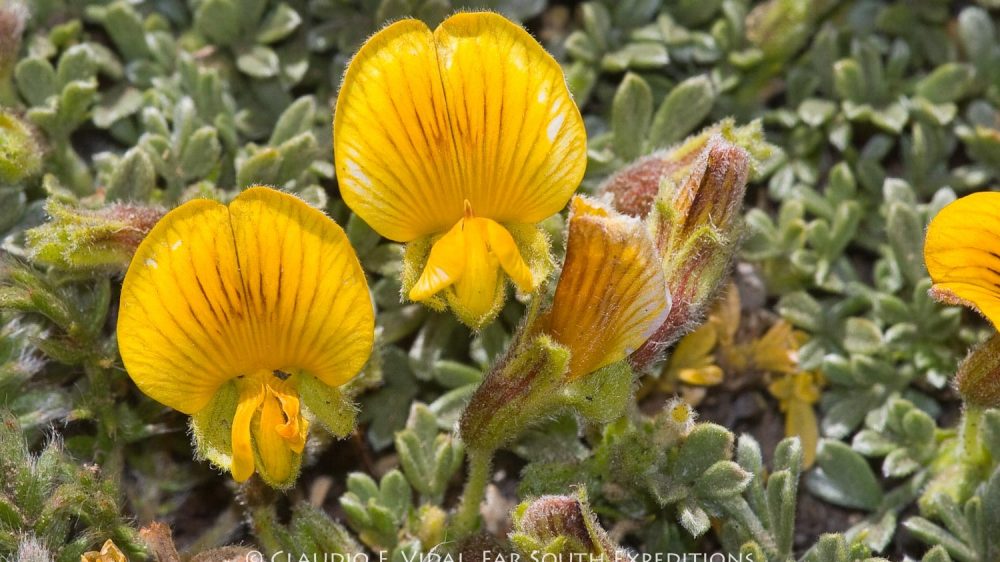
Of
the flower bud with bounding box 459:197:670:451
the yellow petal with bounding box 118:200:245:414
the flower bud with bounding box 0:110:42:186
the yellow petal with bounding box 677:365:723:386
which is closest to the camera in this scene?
the yellow petal with bounding box 118:200:245:414

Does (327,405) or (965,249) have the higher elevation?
(965,249)

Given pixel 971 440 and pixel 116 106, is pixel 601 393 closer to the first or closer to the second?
pixel 971 440

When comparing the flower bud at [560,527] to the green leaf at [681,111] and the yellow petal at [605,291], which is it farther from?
the green leaf at [681,111]

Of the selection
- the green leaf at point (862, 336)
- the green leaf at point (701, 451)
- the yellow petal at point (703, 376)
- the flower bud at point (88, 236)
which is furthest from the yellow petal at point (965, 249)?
the flower bud at point (88, 236)

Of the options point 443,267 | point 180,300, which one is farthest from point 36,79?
point 443,267

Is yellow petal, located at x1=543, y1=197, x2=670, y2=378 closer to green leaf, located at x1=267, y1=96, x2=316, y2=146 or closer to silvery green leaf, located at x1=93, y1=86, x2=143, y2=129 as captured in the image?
green leaf, located at x1=267, y1=96, x2=316, y2=146

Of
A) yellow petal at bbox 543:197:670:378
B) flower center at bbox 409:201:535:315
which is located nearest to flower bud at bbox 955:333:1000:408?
yellow petal at bbox 543:197:670:378
